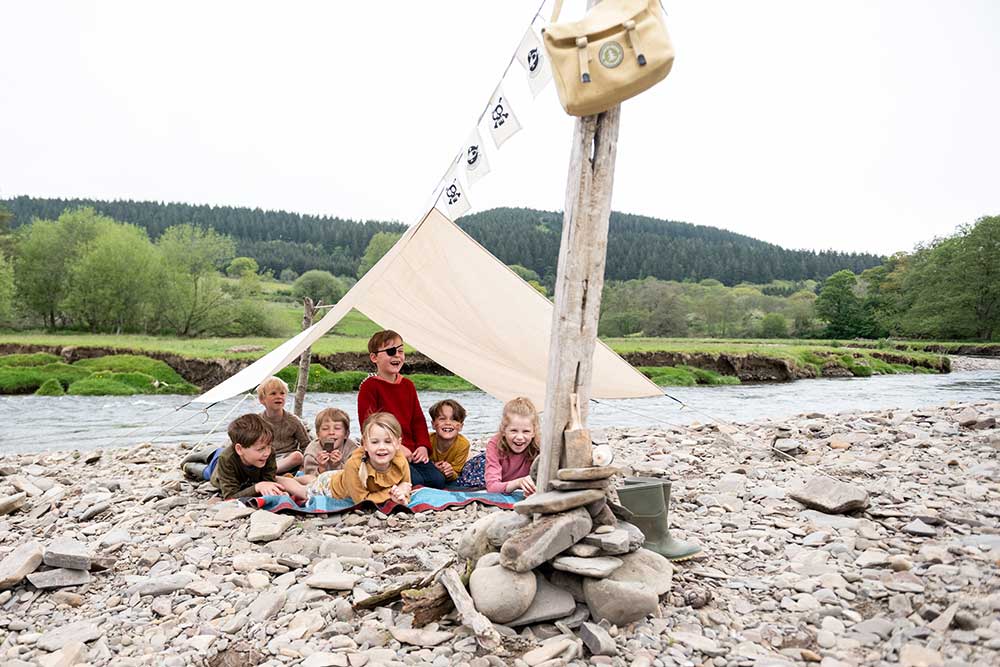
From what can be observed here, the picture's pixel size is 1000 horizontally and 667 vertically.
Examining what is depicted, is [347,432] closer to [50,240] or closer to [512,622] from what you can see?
[512,622]

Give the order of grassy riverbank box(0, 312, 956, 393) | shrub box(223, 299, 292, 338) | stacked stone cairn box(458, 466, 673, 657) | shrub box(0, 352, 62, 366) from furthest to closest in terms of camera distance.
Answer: shrub box(223, 299, 292, 338) → shrub box(0, 352, 62, 366) → grassy riverbank box(0, 312, 956, 393) → stacked stone cairn box(458, 466, 673, 657)

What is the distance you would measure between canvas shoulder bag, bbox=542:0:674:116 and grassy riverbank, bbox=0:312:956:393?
17.1 m

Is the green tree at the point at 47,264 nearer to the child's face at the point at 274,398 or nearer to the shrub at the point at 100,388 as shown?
the shrub at the point at 100,388

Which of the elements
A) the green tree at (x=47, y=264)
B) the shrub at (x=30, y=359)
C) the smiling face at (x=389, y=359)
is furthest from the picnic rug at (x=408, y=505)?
the green tree at (x=47, y=264)

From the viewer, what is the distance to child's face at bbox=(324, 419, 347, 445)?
5102 millimetres

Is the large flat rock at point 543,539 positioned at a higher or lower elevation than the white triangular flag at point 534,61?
lower

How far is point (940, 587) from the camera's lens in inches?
108

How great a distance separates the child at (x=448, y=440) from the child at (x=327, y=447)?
2.24 feet

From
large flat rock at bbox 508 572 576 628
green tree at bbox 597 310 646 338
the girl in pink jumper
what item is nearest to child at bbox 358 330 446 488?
the girl in pink jumper

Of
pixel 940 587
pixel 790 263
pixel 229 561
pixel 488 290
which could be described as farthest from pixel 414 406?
pixel 790 263

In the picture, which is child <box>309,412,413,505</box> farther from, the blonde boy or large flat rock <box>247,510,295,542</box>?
large flat rock <box>247,510,295,542</box>

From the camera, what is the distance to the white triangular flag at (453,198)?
466 cm

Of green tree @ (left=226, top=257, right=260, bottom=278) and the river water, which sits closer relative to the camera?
the river water

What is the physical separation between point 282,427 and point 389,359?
1347 mm
